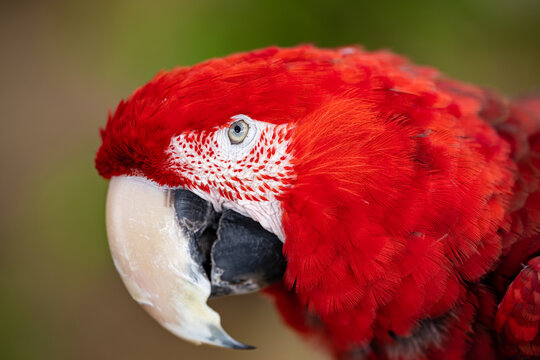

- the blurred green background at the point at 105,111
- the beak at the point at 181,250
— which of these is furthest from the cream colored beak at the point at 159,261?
the blurred green background at the point at 105,111

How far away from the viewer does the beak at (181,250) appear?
36.9 inches

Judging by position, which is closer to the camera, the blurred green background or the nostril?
the nostril

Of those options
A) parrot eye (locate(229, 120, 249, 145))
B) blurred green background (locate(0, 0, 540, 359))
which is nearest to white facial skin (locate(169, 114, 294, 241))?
parrot eye (locate(229, 120, 249, 145))

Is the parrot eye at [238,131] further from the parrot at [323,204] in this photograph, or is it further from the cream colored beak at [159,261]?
the cream colored beak at [159,261]

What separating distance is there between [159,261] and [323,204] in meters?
0.35

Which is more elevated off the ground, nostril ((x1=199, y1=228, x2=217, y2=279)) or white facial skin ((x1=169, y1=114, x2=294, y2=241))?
white facial skin ((x1=169, y1=114, x2=294, y2=241))

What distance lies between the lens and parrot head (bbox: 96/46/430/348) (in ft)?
2.99

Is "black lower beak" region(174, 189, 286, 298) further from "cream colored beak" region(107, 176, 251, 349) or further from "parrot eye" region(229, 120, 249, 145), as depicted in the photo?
"parrot eye" region(229, 120, 249, 145)

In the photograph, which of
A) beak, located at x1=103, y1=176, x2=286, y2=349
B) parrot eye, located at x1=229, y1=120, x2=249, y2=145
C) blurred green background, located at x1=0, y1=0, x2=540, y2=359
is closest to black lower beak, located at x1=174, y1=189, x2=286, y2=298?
beak, located at x1=103, y1=176, x2=286, y2=349

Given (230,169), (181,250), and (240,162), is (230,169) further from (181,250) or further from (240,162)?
(181,250)

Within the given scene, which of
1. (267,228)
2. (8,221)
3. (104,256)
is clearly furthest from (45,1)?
(267,228)

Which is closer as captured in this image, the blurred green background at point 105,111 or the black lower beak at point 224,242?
the black lower beak at point 224,242

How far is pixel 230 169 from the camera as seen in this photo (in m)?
0.94

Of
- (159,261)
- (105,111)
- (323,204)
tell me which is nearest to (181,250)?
(159,261)
